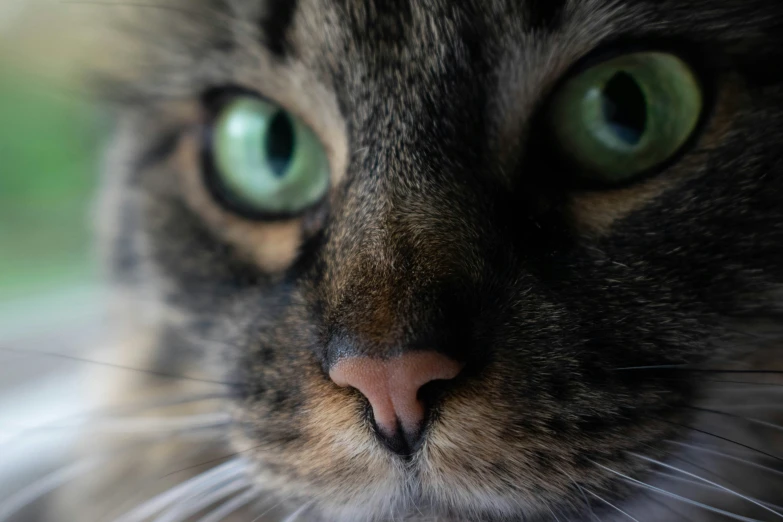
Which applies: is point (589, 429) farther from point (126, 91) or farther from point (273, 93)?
point (126, 91)

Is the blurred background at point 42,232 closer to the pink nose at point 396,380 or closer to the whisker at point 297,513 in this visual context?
the whisker at point 297,513

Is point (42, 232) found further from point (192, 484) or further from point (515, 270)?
point (515, 270)

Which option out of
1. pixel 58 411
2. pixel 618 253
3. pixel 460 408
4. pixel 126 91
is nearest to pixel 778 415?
pixel 618 253

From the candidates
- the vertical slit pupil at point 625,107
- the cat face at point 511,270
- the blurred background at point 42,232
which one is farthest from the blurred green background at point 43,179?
the vertical slit pupil at point 625,107

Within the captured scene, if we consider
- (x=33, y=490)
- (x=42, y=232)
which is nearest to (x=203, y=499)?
(x=33, y=490)

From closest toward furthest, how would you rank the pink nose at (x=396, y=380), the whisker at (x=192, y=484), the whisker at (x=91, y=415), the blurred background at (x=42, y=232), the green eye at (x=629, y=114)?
1. the pink nose at (x=396, y=380)
2. the green eye at (x=629, y=114)
3. the whisker at (x=192, y=484)
4. the whisker at (x=91, y=415)
5. the blurred background at (x=42, y=232)
